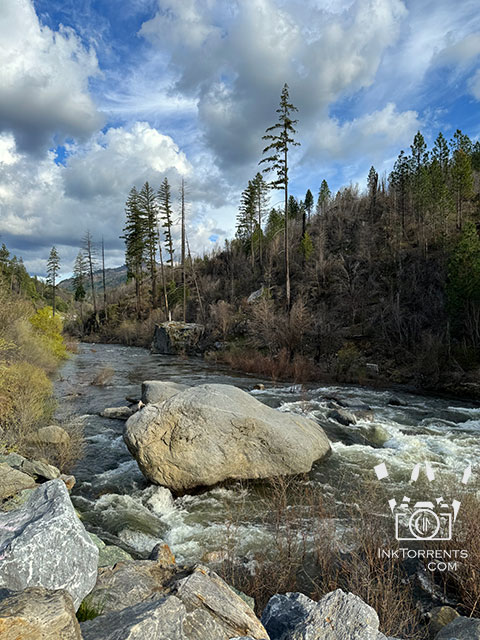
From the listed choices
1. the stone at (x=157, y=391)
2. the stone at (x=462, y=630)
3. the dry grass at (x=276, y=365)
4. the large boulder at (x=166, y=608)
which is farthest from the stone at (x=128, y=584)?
the dry grass at (x=276, y=365)

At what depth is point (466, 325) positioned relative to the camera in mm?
20719

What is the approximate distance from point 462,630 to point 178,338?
103ft

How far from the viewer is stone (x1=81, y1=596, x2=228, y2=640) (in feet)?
8.36

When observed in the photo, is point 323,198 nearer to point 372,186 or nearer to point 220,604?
point 372,186

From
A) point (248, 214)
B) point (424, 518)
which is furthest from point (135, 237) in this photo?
point (424, 518)

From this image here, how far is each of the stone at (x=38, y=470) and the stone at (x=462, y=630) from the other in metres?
7.25

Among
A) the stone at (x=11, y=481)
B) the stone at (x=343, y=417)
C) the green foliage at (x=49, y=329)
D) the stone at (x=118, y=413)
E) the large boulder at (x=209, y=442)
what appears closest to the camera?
the stone at (x=11, y=481)

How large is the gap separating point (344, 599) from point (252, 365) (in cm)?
2047

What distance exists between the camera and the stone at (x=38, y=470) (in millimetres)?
7461

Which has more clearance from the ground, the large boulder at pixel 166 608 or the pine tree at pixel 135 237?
the pine tree at pixel 135 237

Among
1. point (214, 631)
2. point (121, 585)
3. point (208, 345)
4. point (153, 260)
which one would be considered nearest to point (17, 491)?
point (121, 585)

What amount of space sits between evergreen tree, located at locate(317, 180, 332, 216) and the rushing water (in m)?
42.3

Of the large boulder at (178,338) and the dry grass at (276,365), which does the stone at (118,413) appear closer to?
the dry grass at (276,365)

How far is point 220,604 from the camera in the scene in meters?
3.17
